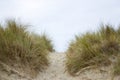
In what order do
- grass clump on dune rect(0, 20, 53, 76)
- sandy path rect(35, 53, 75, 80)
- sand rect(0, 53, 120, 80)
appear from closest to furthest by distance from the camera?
1. sand rect(0, 53, 120, 80)
2. grass clump on dune rect(0, 20, 53, 76)
3. sandy path rect(35, 53, 75, 80)

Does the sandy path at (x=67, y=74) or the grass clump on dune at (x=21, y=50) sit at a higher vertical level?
the grass clump on dune at (x=21, y=50)

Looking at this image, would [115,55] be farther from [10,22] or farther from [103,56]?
[10,22]

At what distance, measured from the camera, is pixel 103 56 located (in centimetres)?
732

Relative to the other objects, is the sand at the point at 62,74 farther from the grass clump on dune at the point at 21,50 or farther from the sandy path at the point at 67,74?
the grass clump on dune at the point at 21,50

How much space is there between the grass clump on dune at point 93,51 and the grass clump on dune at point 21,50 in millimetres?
557

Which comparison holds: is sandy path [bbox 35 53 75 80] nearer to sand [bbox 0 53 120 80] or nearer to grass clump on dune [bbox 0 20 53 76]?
sand [bbox 0 53 120 80]

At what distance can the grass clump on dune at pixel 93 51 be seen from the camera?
24.0 feet

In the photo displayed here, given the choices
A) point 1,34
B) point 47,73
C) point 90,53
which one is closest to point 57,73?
point 47,73

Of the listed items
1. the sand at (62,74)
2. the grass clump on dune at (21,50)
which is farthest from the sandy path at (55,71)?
the grass clump on dune at (21,50)

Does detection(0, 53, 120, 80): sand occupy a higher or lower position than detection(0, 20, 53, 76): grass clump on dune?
lower

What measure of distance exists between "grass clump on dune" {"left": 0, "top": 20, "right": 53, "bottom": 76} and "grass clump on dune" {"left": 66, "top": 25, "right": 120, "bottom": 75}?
0.56 m

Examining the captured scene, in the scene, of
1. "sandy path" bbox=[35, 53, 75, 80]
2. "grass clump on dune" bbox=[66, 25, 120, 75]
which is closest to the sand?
"sandy path" bbox=[35, 53, 75, 80]

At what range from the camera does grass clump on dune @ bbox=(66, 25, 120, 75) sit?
7.32 m

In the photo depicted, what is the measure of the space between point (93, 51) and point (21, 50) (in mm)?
1249
